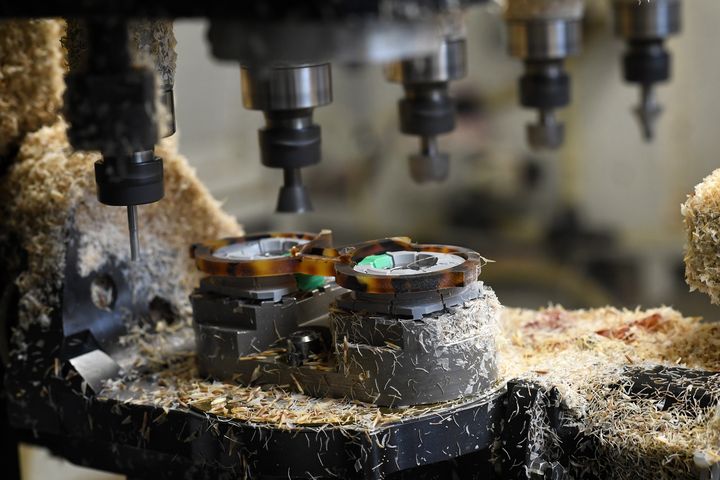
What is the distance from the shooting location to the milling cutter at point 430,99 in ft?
5.40

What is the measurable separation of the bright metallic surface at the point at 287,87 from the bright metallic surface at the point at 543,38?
0.58 meters

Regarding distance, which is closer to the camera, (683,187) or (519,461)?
(519,461)

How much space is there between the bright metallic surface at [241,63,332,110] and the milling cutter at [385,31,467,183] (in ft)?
1.05

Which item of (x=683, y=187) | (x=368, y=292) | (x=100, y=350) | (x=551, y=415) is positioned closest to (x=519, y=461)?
(x=551, y=415)

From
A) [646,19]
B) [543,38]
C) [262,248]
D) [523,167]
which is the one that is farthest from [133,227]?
[523,167]

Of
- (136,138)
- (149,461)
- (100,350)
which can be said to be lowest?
(149,461)

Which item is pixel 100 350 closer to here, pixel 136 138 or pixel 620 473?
pixel 136 138

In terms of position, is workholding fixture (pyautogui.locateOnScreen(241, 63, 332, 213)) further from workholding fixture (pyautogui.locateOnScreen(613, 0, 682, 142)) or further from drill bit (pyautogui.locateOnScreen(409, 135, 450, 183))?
workholding fixture (pyautogui.locateOnScreen(613, 0, 682, 142))

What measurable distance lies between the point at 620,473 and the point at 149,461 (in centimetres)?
59

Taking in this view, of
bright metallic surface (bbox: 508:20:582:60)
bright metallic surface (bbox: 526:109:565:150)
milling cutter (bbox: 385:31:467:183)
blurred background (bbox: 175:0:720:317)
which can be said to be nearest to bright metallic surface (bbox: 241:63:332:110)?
milling cutter (bbox: 385:31:467:183)

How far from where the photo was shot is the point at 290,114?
138cm

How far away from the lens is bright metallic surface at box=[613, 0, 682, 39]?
191 centimetres

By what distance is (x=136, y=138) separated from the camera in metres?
1.00

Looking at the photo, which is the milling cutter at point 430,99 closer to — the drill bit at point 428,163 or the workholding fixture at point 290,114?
the drill bit at point 428,163
